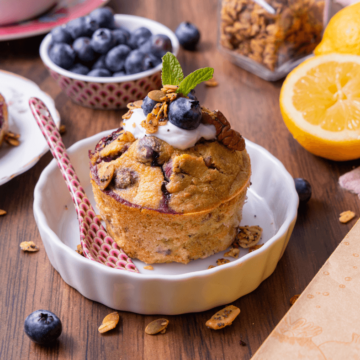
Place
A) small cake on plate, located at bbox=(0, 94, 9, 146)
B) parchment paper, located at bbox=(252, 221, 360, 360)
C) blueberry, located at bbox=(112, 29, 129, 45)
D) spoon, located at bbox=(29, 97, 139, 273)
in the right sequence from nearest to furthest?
parchment paper, located at bbox=(252, 221, 360, 360), spoon, located at bbox=(29, 97, 139, 273), small cake on plate, located at bbox=(0, 94, 9, 146), blueberry, located at bbox=(112, 29, 129, 45)

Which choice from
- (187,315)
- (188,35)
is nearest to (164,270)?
(187,315)

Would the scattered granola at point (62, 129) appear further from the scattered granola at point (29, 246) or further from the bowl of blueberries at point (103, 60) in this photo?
the scattered granola at point (29, 246)

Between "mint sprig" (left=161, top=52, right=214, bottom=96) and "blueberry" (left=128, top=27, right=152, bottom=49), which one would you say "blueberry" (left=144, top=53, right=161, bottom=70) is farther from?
"mint sprig" (left=161, top=52, right=214, bottom=96)

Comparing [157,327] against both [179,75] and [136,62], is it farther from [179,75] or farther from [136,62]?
[136,62]

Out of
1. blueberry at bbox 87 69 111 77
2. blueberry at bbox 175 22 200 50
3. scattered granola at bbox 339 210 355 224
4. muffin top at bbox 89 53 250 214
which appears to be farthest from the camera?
blueberry at bbox 175 22 200 50

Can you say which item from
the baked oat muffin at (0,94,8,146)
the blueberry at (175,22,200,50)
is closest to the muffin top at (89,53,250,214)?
the baked oat muffin at (0,94,8,146)

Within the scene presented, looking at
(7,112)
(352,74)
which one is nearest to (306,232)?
(352,74)

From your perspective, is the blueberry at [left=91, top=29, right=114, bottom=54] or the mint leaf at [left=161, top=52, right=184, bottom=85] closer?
the mint leaf at [left=161, top=52, right=184, bottom=85]
